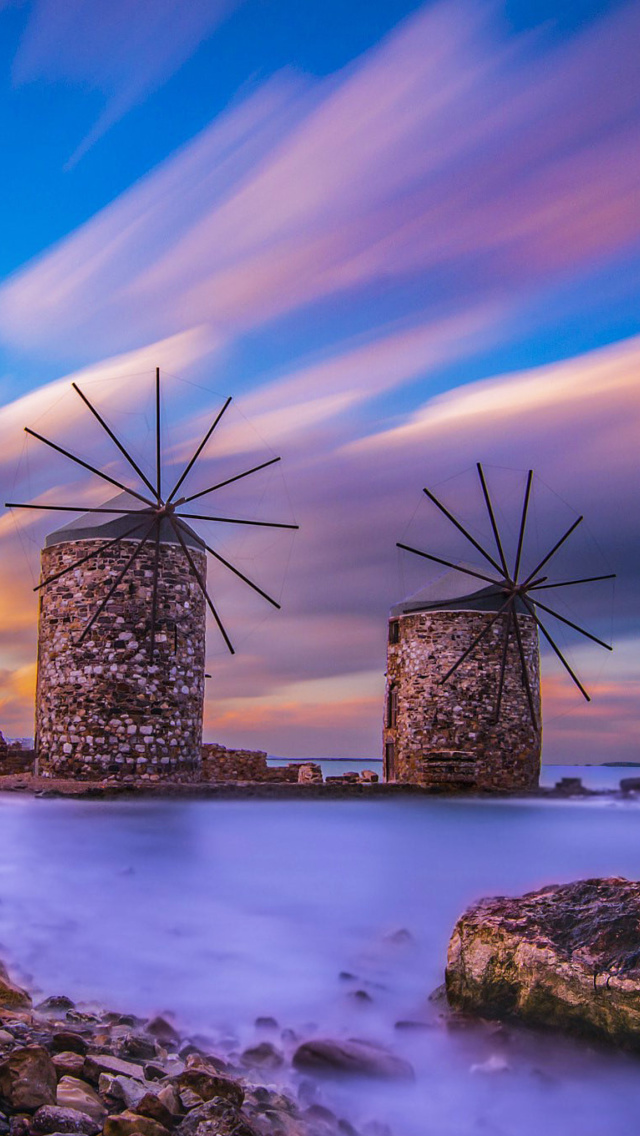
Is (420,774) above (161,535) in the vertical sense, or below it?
below

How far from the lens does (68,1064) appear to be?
3.66 meters

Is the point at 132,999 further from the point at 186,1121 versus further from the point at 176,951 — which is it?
the point at 186,1121

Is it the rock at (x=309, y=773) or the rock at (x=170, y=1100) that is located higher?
the rock at (x=309, y=773)

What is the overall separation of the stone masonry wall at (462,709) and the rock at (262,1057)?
52.4 ft

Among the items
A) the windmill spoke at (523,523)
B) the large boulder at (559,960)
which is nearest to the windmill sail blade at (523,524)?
the windmill spoke at (523,523)

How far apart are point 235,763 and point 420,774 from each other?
12.5 ft

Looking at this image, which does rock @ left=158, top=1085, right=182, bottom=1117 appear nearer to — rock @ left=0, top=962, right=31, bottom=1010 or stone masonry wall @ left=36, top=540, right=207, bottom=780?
rock @ left=0, top=962, right=31, bottom=1010

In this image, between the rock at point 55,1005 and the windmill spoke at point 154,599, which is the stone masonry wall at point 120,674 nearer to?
the windmill spoke at point 154,599

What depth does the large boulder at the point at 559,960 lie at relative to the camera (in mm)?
4152

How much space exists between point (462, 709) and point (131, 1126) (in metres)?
17.8

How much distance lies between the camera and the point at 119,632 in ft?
52.4

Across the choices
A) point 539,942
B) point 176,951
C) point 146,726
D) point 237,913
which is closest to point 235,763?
point 146,726

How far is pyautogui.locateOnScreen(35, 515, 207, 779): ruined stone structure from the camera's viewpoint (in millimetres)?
15812

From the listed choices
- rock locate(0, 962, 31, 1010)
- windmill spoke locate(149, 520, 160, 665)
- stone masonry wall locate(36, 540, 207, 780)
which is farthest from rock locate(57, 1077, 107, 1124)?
stone masonry wall locate(36, 540, 207, 780)
